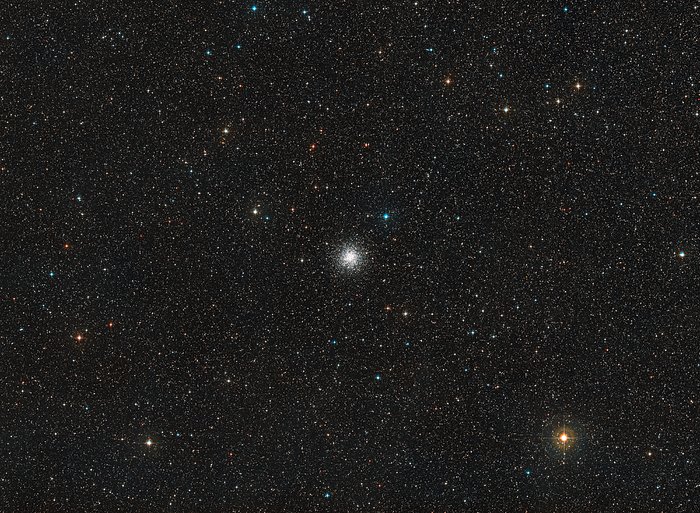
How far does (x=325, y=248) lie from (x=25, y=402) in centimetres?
38

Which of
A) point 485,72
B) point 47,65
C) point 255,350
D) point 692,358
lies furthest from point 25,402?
point 692,358

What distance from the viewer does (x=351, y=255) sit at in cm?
62

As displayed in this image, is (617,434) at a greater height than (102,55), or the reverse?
(102,55)

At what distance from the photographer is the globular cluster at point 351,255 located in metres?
0.61

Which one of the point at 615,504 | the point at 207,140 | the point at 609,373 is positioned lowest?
the point at 615,504

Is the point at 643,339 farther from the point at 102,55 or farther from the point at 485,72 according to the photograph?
the point at 102,55

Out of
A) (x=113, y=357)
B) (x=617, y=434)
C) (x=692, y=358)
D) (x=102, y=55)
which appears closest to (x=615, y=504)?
(x=617, y=434)

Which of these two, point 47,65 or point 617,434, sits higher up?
point 47,65

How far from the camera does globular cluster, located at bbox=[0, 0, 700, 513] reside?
1.99 ft

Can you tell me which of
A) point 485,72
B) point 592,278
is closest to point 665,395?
point 592,278

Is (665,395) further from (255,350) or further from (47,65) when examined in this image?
(47,65)

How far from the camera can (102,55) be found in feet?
2.05

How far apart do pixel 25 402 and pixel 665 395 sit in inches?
28.1

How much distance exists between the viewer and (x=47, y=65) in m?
0.63
